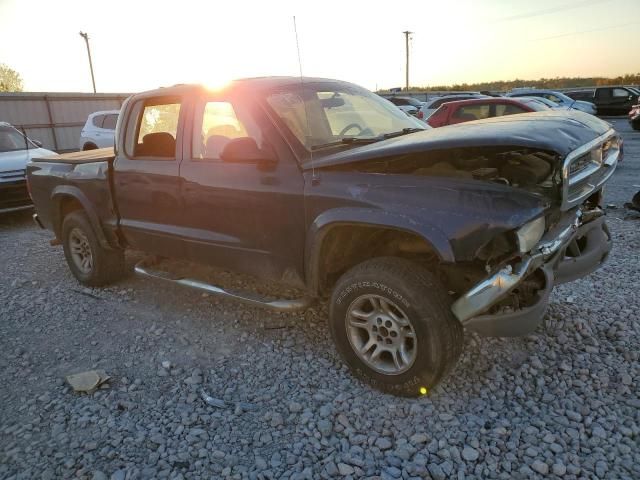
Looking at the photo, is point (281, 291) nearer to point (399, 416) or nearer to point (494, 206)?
point (399, 416)

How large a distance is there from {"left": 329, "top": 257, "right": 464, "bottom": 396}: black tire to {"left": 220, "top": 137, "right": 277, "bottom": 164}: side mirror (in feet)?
3.12

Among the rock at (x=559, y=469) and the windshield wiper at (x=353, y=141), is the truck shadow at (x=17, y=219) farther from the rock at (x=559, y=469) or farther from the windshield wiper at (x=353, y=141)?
the rock at (x=559, y=469)

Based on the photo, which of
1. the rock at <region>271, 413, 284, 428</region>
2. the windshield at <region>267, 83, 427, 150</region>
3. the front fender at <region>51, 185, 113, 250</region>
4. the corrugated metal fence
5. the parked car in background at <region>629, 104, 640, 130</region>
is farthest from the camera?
the corrugated metal fence

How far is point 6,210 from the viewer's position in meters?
8.11

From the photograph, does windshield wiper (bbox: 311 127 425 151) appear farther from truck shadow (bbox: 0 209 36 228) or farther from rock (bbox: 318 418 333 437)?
truck shadow (bbox: 0 209 36 228)

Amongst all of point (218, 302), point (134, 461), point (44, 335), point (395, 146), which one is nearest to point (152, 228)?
point (218, 302)

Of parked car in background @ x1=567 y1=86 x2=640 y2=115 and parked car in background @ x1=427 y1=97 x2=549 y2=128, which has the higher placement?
parked car in background @ x1=427 y1=97 x2=549 y2=128

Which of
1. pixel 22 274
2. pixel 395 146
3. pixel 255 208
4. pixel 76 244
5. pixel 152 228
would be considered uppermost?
pixel 395 146

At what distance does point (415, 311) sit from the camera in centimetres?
279

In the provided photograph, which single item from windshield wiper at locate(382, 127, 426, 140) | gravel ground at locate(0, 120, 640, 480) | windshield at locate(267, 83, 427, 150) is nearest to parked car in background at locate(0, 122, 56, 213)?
gravel ground at locate(0, 120, 640, 480)

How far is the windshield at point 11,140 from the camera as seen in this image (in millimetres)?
9266

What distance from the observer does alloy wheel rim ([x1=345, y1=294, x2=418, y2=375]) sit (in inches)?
116

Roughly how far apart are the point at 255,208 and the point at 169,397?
1.38 metres

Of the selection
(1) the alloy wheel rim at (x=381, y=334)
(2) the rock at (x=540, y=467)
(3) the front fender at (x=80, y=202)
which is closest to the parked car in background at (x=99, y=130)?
(3) the front fender at (x=80, y=202)
